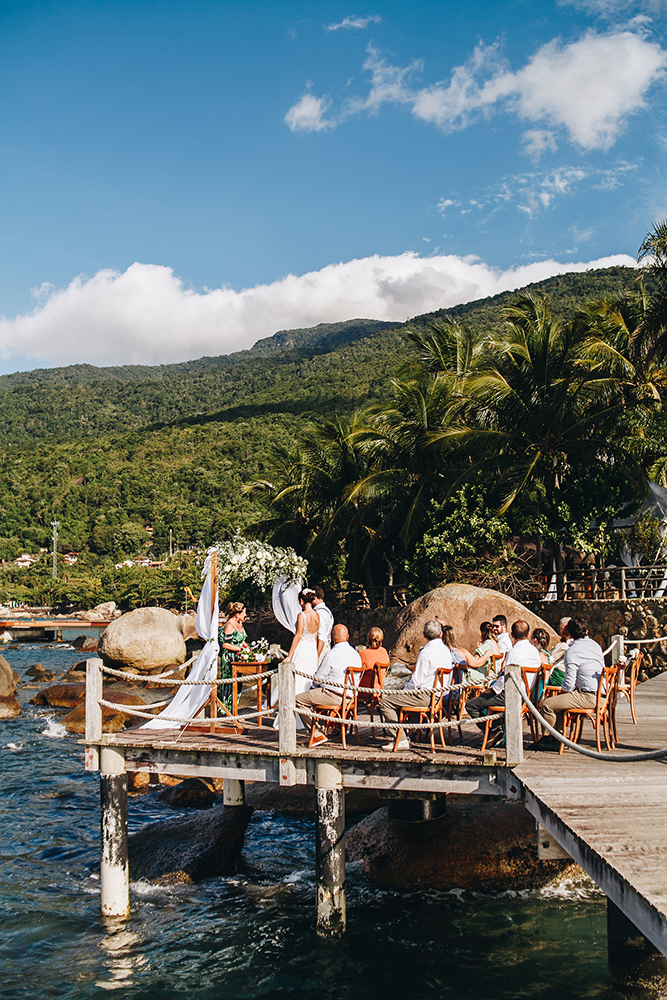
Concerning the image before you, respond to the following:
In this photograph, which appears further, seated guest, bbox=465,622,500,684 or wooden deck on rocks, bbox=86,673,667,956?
seated guest, bbox=465,622,500,684

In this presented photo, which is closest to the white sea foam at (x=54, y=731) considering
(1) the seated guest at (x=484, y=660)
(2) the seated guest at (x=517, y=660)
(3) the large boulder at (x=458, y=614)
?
(3) the large boulder at (x=458, y=614)

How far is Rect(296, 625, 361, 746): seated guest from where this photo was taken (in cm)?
953

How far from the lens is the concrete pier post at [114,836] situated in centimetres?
981

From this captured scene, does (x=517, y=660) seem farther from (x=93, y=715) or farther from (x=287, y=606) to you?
(x=93, y=715)

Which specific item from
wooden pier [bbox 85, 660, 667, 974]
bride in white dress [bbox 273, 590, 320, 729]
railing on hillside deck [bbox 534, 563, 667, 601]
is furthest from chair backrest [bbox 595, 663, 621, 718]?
railing on hillside deck [bbox 534, 563, 667, 601]

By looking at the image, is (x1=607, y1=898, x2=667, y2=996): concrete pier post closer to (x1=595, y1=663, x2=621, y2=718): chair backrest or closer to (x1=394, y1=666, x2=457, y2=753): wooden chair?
(x1=595, y1=663, x2=621, y2=718): chair backrest

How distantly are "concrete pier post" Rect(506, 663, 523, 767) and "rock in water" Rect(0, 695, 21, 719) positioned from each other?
20.3 metres

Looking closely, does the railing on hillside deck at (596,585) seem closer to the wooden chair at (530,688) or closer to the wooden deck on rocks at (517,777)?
the wooden deck on rocks at (517,777)

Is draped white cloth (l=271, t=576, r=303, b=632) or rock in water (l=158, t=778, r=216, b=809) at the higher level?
draped white cloth (l=271, t=576, r=303, b=632)

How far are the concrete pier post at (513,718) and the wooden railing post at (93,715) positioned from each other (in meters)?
5.06

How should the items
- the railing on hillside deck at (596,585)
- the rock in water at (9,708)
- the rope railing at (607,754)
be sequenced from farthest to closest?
the rock in water at (9,708), the railing on hillside deck at (596,585), the rope railing at (607,754)

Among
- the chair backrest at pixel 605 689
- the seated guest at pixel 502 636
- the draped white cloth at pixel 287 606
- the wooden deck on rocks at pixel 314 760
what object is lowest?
the wooden deck on rocks at pixel 314 760

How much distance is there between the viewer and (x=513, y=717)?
8.37 meters

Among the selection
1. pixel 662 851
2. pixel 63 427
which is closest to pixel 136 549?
pixel 63 427
